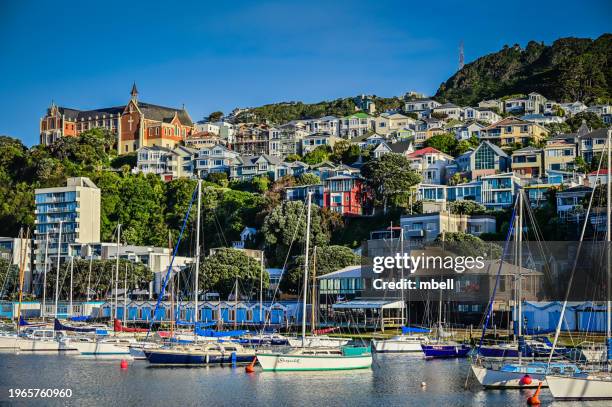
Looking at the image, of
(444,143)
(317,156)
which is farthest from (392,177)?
(317,156)

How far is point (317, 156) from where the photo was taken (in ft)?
518

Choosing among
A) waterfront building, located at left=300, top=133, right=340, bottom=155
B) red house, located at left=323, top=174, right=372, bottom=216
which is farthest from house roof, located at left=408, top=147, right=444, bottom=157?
waterfront building, located at left=300, top=133, right=340, bottom=155

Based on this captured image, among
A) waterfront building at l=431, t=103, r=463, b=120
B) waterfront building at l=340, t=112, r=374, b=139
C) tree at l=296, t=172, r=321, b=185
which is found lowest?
tree at l=296, t=172, r=321, b=185

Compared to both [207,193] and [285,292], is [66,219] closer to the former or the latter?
[207,193]

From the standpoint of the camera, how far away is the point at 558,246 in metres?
98.1

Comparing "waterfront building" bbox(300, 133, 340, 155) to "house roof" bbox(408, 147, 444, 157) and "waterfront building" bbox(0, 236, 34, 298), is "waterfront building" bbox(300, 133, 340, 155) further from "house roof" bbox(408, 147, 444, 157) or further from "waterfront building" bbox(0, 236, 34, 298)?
"waterfront building" bbox(0, 236, 34, 298)

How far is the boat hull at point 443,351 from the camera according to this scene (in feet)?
220

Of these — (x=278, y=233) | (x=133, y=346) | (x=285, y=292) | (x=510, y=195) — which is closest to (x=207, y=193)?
(x=278, y=233)

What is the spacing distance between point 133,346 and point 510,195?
67.2 meters

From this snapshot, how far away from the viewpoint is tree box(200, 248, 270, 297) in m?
103

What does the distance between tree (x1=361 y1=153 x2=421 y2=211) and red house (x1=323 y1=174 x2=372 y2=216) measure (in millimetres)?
2488

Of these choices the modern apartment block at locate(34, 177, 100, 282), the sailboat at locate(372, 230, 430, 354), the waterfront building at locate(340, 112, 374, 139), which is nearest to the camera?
the sailboat at locate(372, 230, 430, 354)

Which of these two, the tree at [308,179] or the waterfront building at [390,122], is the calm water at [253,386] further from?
the waterfront building at [390,122]

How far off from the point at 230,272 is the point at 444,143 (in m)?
61.4
